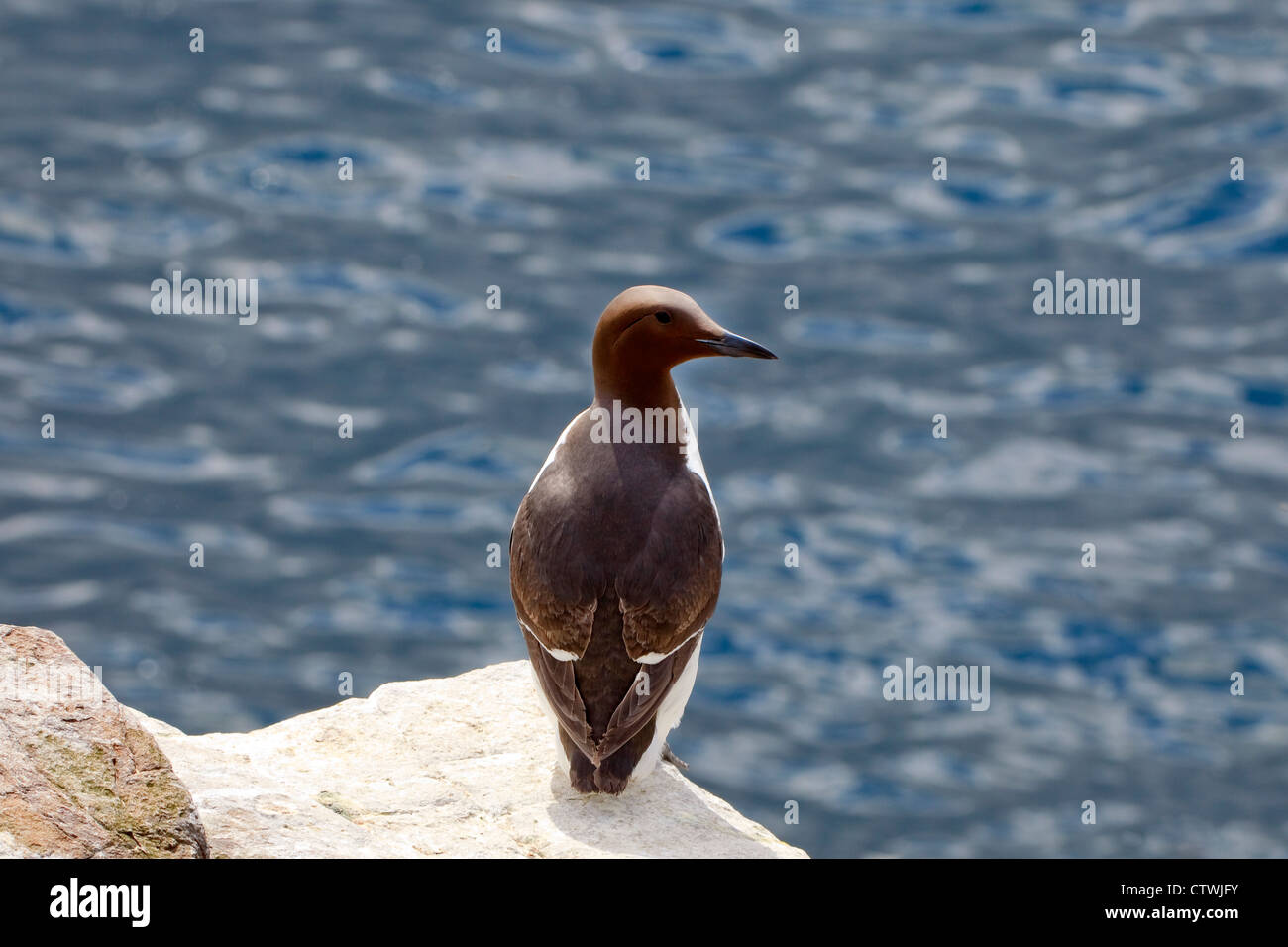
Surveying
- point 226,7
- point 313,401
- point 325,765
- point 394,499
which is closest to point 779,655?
point 394,499

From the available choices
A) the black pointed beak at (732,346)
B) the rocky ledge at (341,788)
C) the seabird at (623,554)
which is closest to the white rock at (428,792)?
the rocky ledge at (341,788)

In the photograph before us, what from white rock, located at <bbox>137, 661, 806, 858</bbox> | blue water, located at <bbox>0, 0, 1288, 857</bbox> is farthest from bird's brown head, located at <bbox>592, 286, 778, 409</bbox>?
blue water, located at <bbox>0, 0, 1288, 857</bbox>

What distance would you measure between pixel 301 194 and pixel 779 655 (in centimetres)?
710

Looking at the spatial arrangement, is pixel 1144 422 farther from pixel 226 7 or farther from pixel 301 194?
pixel 226 7

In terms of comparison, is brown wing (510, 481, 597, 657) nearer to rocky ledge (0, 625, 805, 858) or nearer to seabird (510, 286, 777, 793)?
seabird (510, 286, 777, 793)

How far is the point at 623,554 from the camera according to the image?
729 cm

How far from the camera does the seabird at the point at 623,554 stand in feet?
23.9

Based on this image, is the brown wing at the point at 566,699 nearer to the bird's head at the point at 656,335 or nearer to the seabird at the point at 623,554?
the seabird at the point at 623,554

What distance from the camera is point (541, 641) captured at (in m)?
7.38

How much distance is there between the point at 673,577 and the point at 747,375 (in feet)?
27.9

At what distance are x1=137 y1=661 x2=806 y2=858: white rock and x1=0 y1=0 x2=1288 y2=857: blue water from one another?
4410 millimetres

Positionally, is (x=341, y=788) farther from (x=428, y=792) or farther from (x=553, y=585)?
(x=553, y=585)

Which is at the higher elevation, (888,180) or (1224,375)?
(888,180)

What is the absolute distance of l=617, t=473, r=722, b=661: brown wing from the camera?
286 inches
